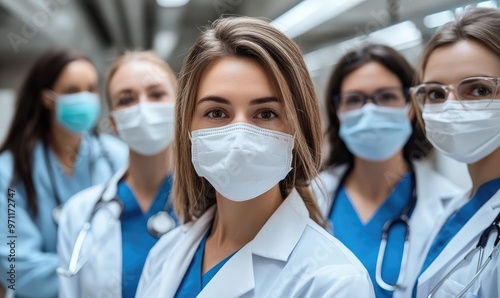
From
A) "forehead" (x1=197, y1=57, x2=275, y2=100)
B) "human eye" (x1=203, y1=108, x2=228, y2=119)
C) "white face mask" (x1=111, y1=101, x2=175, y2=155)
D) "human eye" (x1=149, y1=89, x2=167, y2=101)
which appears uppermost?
"forehead" (x1=197, y1=57, x2=275, y2=100)

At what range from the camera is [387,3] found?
2.00 meters

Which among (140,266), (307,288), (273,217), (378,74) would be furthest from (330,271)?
(378,74)

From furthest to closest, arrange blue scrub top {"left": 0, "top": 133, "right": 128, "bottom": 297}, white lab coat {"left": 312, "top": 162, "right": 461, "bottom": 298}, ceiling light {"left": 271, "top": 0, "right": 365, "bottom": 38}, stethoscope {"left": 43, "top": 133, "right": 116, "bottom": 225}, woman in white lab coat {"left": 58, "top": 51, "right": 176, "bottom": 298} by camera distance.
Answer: ceiling light {"left": 271, "top": 0, "right": 365, "bottom": 38} → stethoscope {"left": 43, "top": 133, "right": 116, "bottom": 225} → blue scrub top {"left": 0, "top": 133, "right": 128, "bottom": 297} → woman in white lab coat {"left": 58, "top": 51, "right": 176, "bottom": 298} → white lab coat {"left": 312, "top": 162, "right": 461, "bottom": 298}

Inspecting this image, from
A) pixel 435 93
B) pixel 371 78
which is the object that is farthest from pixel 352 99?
pixel 435 93

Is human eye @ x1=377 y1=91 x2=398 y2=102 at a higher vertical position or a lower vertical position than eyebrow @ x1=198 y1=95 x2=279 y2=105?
lower

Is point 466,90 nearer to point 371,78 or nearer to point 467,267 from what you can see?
point 467,267

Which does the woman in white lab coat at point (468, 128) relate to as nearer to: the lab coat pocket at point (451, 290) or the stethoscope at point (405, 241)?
the lab coat pocket at point (451, 290)

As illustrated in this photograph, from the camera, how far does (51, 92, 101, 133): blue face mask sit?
1874 millimetres

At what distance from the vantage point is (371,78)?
5.25 feet

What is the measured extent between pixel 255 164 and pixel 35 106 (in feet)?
4.58

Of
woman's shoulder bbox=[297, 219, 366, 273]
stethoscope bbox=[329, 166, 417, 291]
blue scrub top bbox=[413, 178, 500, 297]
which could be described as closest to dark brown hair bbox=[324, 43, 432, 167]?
stethoscope bbox=[329, 166, 417, 291]

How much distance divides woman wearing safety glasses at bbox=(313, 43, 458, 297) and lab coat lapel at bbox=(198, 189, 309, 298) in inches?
17.3

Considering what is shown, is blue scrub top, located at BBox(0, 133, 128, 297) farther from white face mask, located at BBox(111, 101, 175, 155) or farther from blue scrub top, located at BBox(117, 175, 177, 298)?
white face mask, located at BBox(111, 101, 175, 155)

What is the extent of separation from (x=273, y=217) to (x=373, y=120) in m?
0.72
